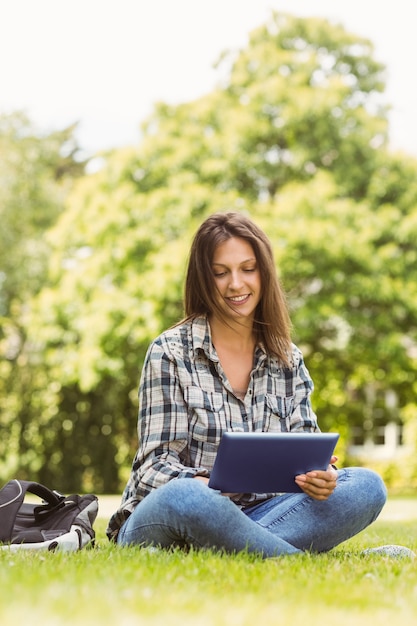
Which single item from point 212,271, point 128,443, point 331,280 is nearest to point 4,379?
point 128,443

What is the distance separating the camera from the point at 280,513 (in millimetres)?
3697

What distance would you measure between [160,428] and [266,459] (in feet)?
1.77

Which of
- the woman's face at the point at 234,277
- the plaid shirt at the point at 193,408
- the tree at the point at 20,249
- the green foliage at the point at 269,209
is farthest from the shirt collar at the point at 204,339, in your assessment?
the tree at the point at 20,249

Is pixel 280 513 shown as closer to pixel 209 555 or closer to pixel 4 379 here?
pixel 209 555

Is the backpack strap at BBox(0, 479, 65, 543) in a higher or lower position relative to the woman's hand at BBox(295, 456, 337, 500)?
lower

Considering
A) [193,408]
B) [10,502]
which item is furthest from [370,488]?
[10,502]

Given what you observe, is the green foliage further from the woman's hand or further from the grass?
the grass

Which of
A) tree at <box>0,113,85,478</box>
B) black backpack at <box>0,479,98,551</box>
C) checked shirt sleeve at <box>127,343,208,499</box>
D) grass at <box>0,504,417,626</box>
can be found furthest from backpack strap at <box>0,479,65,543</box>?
tree at <box>0,113,85,478</box>

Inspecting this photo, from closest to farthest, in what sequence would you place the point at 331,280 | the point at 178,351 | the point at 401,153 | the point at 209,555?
the point at 209,555
the point at 178,351
the point at 331,280
the point at 401,153

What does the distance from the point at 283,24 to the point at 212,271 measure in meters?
13.8

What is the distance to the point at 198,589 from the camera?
2570 millimetres

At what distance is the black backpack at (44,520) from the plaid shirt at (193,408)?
6.1 inches

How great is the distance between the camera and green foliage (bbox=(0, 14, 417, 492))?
1470 cm

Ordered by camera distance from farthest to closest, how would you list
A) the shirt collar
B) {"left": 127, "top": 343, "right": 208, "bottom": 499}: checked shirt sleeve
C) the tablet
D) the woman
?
1. the shirt collar
2. {"left": 127, "top": 343, "right": 208, "bottom": 499}: checked shirt sleeve
3. the woman
4. the tablet
